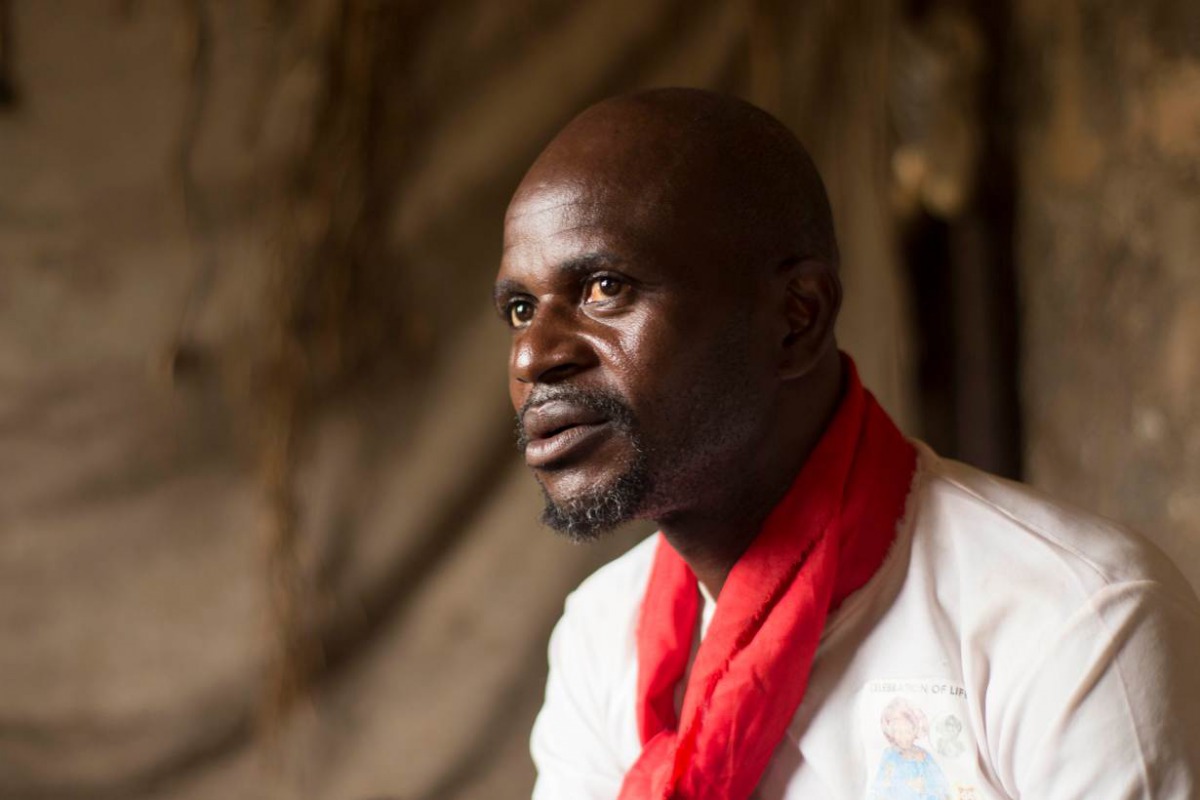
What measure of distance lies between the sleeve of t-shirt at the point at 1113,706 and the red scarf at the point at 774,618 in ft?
0.79

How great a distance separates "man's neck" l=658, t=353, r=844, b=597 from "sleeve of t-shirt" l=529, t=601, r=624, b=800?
0.29 m

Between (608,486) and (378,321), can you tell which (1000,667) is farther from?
(378,321)

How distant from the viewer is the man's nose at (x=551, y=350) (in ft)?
4.59

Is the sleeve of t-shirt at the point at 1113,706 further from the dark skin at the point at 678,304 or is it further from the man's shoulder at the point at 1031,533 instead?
the dark skin at the point at 678,304

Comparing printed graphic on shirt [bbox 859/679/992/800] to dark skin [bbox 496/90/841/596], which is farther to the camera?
dark skin [bbox 496/90/841/596]

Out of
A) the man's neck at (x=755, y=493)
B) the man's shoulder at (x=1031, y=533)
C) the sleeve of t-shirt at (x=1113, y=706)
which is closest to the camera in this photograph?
the sleeve of t-shirt at (x=1113, y=706)

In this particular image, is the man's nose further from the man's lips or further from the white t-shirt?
the white t-shirt

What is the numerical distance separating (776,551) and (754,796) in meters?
0.28

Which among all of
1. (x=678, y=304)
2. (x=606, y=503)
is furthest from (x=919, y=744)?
(x=678, y=304)

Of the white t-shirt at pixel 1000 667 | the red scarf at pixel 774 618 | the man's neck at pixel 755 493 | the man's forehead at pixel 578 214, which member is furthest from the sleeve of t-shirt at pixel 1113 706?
the man's forehead at pixel 578 214

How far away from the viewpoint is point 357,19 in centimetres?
229

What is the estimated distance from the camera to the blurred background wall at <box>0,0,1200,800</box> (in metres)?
2.18

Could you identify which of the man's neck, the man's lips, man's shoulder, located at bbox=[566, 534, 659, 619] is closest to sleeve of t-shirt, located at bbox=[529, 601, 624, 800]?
man's shoulder, located at bbox=[566, 534, 659, 619]

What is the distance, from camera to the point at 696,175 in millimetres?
1418
